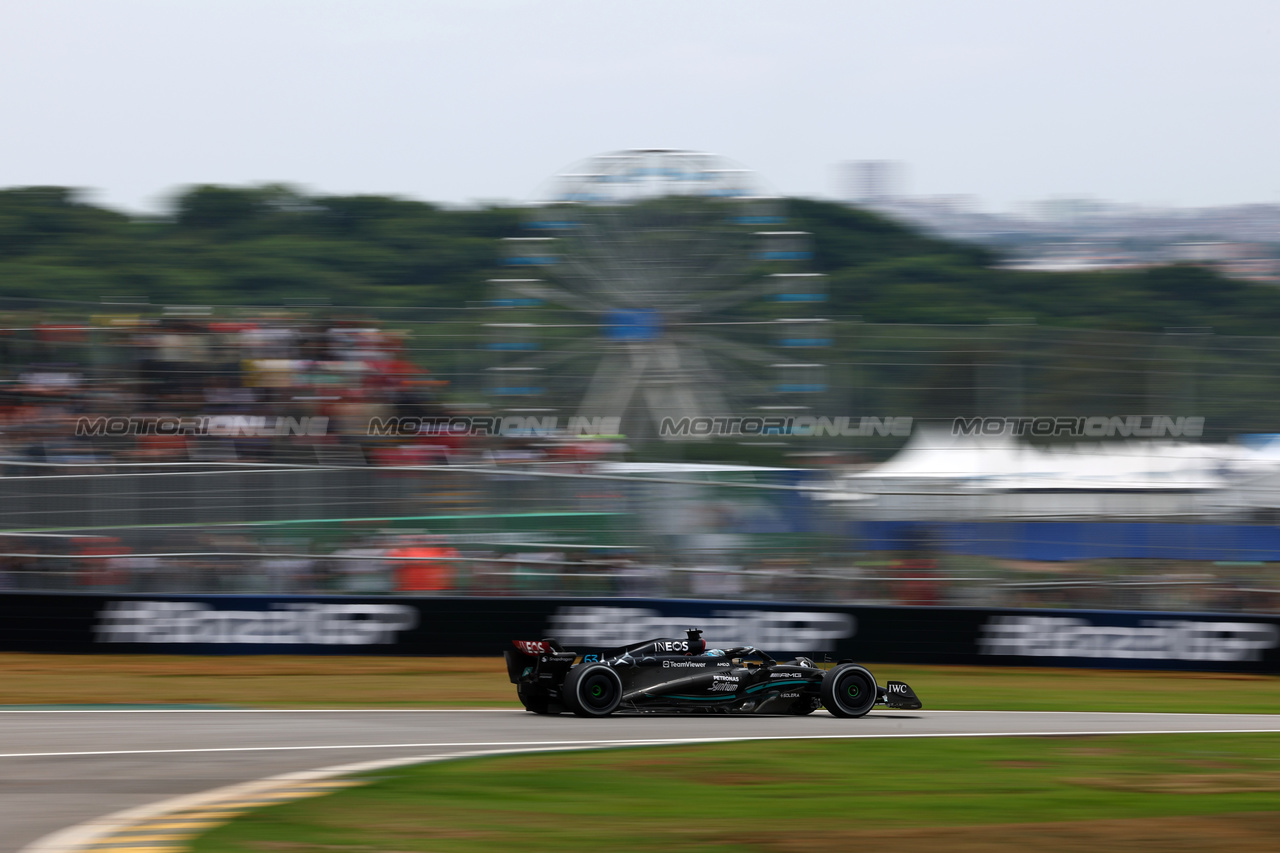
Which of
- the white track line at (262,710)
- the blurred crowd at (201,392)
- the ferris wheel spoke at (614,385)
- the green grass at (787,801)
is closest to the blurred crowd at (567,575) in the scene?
the blurred crowd at (201,392)

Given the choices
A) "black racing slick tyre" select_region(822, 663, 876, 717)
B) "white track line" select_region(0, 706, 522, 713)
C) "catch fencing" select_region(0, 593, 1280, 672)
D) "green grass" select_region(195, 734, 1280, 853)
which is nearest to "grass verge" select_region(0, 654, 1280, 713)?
"catch fencing" select_region(0, 593, 1280, 672)

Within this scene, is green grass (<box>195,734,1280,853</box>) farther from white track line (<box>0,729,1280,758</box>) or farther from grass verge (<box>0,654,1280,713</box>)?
grass verge (<box>0,654,1280,713</box>)

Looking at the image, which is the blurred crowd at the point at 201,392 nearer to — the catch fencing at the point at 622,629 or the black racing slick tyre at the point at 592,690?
the catch fencing at the point at 622,629

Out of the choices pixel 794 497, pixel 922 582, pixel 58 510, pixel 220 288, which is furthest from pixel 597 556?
pixel 220 288

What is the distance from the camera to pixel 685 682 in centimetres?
1105

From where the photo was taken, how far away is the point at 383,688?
1384 cm

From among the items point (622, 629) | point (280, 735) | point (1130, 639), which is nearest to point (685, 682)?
point (280, 735)

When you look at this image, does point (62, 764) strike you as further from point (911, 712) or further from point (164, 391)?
point (164, 391)

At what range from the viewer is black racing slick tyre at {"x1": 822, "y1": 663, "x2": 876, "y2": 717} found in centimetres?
1134

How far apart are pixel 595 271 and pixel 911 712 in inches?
394

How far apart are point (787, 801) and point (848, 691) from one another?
4.15 m

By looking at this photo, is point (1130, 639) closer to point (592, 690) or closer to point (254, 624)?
point (592, 690)

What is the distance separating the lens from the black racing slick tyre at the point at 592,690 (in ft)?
35.6

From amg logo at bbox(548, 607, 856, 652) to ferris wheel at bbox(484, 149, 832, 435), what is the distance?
3.40 meters
